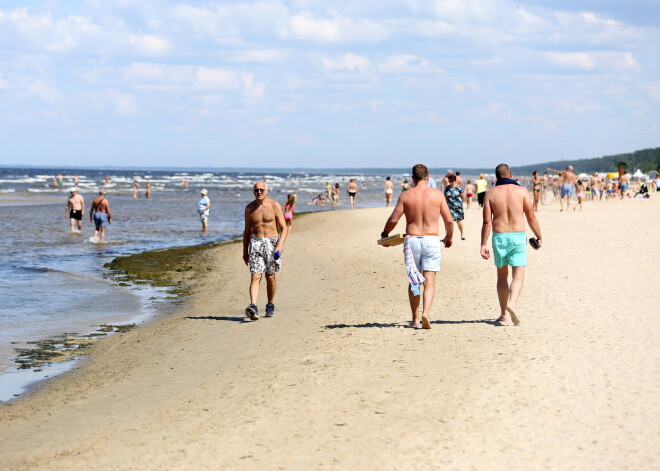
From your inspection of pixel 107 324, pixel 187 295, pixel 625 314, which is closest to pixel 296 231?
pixel 187 295

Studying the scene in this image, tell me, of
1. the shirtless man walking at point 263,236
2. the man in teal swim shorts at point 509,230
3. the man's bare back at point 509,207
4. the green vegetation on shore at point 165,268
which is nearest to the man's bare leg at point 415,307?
the man in teal swim shorts at point 509,230

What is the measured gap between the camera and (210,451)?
16.8 ft

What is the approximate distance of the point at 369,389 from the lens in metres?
6.31

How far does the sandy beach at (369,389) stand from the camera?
16.5ft

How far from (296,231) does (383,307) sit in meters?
14.9

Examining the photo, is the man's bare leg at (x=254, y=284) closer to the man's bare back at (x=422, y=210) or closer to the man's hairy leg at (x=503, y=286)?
the man's bare back at (x=422, y=210)

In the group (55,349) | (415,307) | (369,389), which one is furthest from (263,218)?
(369,389)

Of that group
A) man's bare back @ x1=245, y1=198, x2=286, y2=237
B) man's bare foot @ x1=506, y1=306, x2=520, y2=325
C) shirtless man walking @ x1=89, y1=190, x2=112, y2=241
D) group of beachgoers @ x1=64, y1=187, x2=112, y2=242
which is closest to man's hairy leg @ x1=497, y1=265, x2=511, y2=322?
man's bare foot @ x1=506, y1=306, x2=520, y2=325

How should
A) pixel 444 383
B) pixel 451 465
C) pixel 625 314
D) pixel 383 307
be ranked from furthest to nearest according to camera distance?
1. pixel 383 307
2. pixel 625 314
3. pixel 444 383
4. pixel 451 465

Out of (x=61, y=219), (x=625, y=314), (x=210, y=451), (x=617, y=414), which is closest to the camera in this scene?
(x=210, y=451)

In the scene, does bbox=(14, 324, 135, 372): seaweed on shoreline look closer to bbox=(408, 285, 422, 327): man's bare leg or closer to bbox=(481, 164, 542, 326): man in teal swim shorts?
bbox=(408, 285, 422, 327): man's bare leg

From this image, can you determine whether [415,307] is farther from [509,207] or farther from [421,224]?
[509,207]

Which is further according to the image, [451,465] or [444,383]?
[444,383]

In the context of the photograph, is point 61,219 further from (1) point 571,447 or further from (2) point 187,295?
(1) point 571,447
